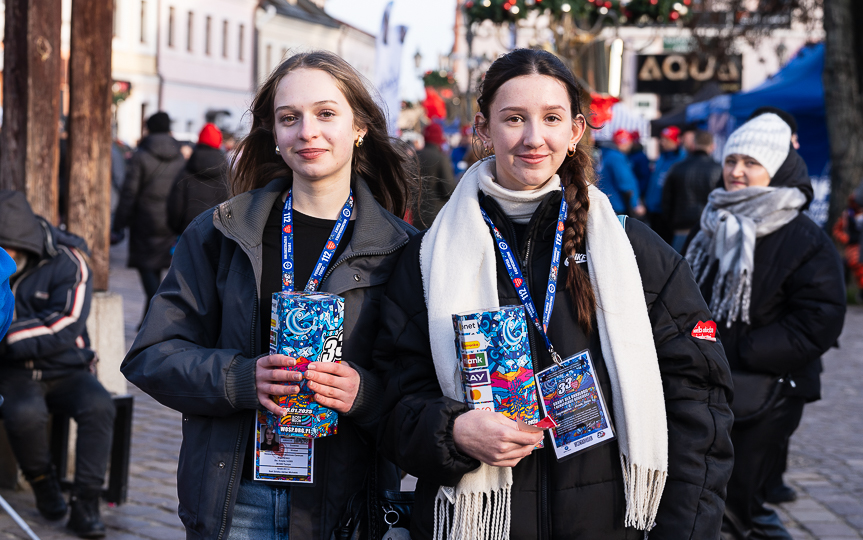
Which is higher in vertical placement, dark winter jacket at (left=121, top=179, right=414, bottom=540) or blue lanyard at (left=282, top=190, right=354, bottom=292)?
blue lanyard at (left=282, top=190, right=354, bottom=292)

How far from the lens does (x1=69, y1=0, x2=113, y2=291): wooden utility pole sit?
20.0 ft

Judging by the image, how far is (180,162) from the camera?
429 inches

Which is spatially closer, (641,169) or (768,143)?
(768,143)

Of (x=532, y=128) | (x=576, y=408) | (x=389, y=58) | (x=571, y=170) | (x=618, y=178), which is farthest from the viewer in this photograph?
(x=618, y=178)

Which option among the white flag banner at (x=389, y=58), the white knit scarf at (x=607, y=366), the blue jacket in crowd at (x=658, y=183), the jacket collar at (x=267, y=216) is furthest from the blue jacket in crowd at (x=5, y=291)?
the blue jacket in crowd at (x=658, y=183)

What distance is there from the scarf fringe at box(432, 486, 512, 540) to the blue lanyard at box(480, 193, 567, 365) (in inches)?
14.1

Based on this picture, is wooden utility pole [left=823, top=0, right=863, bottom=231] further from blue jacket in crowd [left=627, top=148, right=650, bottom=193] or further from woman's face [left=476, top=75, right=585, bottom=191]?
woman's face [left=476, top=75, right=585, bottom=191]

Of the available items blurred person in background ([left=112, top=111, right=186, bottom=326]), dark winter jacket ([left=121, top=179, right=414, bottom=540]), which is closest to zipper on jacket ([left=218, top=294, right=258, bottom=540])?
dark winter jacket ([left=121, top=179, right=414, bottom=540])

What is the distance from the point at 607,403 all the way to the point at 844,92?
1306 cm

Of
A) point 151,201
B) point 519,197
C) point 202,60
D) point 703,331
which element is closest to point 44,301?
point 519,197

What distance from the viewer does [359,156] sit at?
317 cm

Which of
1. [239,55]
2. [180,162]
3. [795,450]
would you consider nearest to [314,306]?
[795,450]

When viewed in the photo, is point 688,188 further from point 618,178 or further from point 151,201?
point 151,201

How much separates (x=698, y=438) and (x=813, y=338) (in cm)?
199
